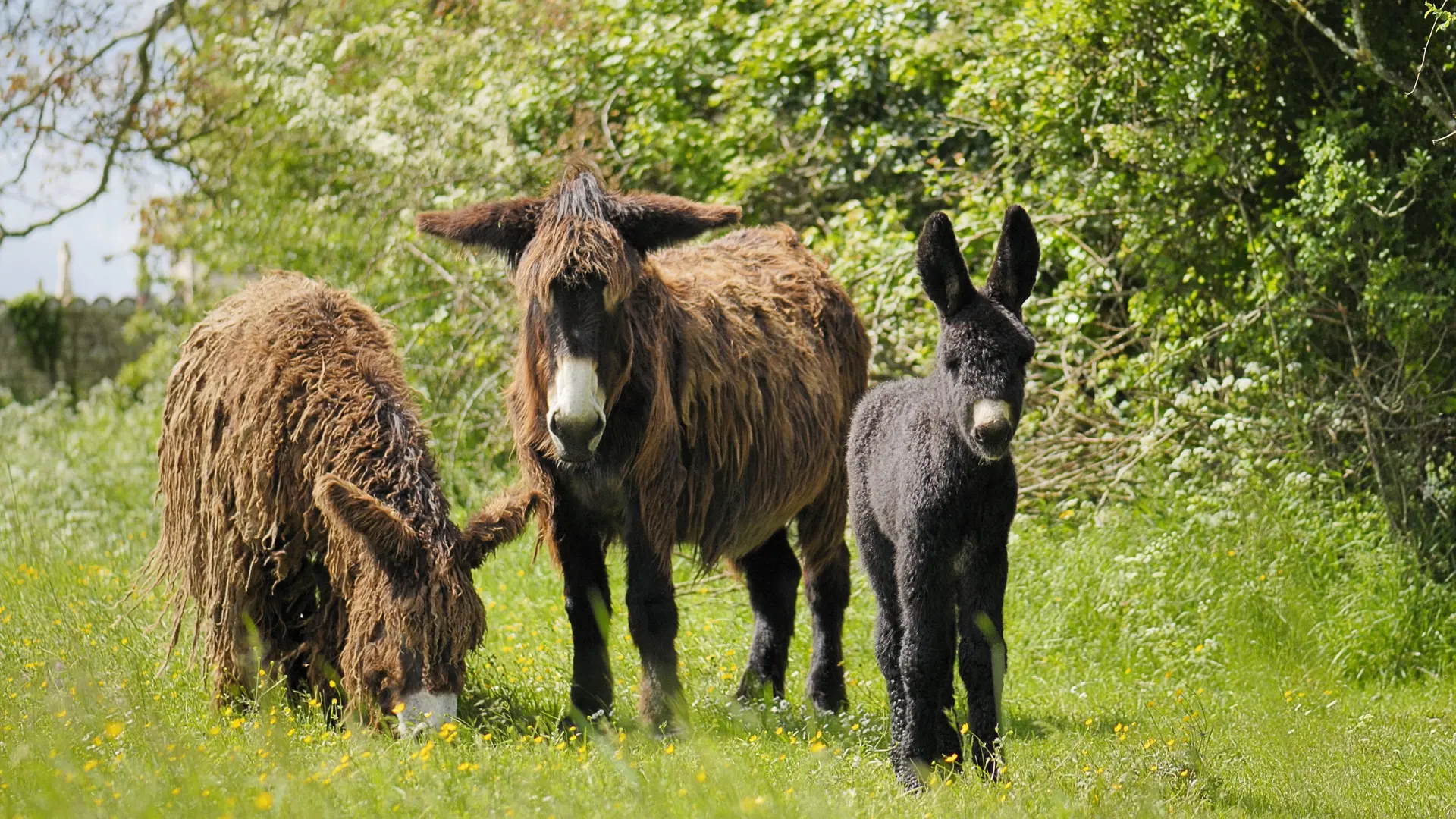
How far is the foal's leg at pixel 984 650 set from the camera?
4344 millimetres

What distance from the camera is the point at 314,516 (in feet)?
17.6

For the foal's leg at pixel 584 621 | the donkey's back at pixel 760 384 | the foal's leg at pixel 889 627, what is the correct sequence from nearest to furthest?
1. the foal's leg at pixel 889 627
2. the foal's leg at pixel 584 621
3. the donkey's back at pixel 760 384

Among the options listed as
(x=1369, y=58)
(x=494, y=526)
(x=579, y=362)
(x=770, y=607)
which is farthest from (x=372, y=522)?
(x=1369, y=58)

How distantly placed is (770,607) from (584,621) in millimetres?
1462

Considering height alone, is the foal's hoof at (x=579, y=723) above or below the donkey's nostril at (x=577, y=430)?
below

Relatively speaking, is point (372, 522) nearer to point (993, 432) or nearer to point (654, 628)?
point (654, 628)

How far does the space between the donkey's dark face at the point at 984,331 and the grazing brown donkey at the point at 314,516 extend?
1710 millimetres

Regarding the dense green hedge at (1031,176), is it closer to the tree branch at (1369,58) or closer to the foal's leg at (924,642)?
the tree branch at (1369,58)

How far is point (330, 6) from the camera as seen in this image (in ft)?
46.1

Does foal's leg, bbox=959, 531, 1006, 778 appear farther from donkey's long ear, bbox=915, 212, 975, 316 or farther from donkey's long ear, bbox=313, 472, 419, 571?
donkey's long ear, bbox=313, 472, 419, 571

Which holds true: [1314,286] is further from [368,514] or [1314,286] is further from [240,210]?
[240,210]

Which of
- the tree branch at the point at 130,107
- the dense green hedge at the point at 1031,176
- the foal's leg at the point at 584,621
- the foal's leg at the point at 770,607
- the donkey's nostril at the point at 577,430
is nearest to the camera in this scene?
the donkey's nostril at the point at 577,430

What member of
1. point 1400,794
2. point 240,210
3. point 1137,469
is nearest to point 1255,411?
point 1137,469

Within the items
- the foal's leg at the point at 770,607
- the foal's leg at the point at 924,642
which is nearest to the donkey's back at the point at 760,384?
the foal's leg at the point at 770,607
